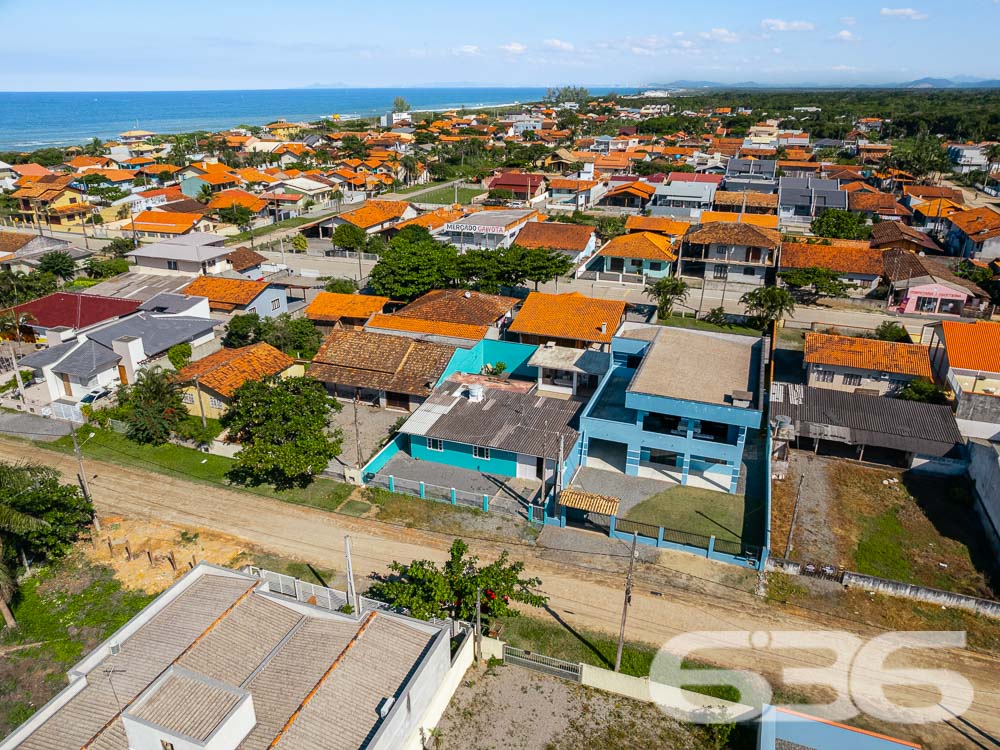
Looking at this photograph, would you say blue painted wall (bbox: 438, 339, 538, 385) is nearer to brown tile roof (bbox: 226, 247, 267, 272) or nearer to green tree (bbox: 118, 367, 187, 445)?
green tree (bbox: 118, 367, 187, 445)

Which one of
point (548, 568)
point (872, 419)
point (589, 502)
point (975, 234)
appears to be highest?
point (975, 234)

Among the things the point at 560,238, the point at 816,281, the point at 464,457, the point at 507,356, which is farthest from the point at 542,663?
the point at 560,238

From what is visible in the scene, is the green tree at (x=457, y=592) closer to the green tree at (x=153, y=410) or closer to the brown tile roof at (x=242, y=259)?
the green tree at (x=153, y=410)

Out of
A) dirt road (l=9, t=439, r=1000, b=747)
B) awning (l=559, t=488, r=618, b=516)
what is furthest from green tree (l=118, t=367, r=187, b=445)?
awning (l=559, t=488, r=618, b=516)

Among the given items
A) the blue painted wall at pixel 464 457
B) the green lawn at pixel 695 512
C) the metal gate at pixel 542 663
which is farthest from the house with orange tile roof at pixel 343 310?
the metal gate at pixel 542 663

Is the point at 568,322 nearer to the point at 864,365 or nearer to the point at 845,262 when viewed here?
the point at 864,365
